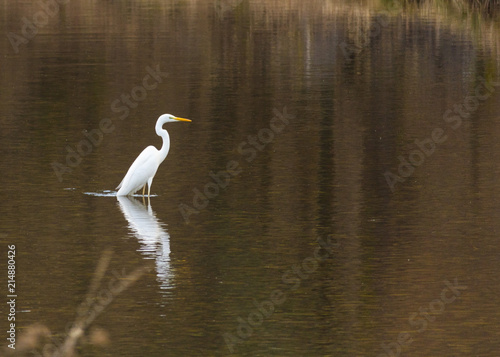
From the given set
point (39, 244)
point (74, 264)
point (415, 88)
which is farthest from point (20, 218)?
point (415, 88)

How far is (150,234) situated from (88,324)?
296cm

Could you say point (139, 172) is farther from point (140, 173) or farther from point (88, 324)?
point (88, 324)

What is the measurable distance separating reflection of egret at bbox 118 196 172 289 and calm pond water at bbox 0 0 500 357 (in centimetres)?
3

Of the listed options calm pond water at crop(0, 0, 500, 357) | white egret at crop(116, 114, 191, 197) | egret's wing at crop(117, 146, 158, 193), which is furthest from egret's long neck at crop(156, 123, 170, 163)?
calm pond water at crop(0, 0, 500, 357)

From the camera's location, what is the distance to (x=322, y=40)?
107 feet

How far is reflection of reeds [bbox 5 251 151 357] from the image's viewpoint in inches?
331

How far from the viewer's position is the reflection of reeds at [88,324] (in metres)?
8.41

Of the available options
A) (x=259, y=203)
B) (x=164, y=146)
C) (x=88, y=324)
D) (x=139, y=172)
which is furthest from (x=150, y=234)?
(x=88, y=324)

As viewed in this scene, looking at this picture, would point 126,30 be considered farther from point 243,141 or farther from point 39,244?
point 39,244

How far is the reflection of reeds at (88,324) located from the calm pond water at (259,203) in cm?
4

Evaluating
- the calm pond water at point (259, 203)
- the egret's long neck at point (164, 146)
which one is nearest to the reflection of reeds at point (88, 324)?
the calm pond water at point (259, 203)

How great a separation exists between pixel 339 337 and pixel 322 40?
24493 mm

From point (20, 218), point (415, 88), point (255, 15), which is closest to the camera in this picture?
point (20, 218)

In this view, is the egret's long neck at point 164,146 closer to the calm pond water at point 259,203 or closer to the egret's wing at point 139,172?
the egret's wing at point 139,172
